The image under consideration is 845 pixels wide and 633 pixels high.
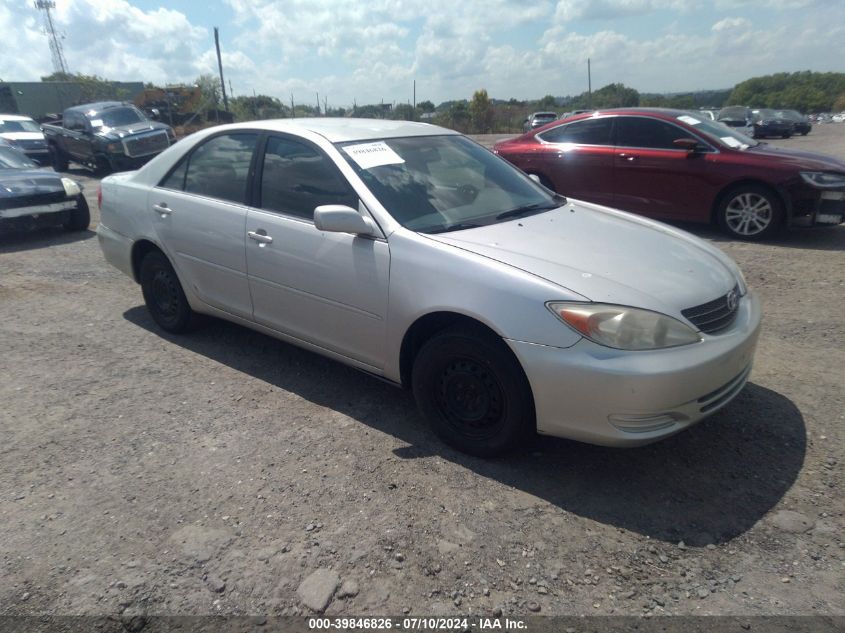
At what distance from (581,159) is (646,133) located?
34.5 inches

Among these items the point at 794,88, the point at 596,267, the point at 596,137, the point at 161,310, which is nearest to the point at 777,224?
the point at 596,137

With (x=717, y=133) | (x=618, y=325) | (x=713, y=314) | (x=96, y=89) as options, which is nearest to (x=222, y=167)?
(x=618, y=325)

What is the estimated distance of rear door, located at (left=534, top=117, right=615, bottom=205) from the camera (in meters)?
8.64

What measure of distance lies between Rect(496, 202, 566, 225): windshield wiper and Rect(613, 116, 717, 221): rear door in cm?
439

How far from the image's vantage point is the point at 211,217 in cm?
438

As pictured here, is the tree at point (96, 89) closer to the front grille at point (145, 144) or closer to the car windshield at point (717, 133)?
the front grille at point (145, 144)

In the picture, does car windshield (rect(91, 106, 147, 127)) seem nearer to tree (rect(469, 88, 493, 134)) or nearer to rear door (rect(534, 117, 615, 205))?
rear door (rect(534, 117, 615, 205))

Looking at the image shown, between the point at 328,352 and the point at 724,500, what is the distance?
2.24m

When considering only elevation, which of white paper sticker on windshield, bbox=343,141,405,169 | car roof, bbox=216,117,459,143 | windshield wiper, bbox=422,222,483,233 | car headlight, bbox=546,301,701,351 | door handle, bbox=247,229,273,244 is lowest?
car headlight, bbox=546,301,701,351

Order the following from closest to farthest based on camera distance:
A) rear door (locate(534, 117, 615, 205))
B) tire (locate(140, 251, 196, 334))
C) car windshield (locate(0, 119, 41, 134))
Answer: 1. tire (locate(140, 251, 196, 334))
2. rear door (locate(534, 117, 615, 205))
3. car windshield (locate(0, 119, 41, 134))

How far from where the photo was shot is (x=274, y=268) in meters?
4.00

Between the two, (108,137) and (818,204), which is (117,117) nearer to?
(108,137)

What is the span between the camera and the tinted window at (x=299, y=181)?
3.78 meters

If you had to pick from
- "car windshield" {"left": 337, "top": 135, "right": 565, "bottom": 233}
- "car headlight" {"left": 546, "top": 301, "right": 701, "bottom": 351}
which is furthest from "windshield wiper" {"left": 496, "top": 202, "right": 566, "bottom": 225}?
"car headlight" {"left": 546, "top": 301, "right": 701, "bottom": 351}
